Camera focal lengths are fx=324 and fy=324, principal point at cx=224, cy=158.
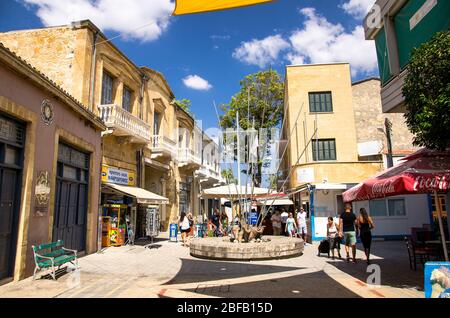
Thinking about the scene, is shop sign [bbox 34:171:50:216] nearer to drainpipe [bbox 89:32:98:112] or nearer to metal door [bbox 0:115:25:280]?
metal door [bbox 0:115:25:280]

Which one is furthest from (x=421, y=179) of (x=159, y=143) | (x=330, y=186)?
(x=159, y=143)

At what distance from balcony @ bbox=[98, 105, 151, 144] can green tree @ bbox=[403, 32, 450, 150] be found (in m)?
10.8

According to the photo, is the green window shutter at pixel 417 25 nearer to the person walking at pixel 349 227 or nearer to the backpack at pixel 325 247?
the person walking at pixel 349 227

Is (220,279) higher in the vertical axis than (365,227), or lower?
lower

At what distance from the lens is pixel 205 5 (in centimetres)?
515

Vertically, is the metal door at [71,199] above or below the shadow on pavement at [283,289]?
above

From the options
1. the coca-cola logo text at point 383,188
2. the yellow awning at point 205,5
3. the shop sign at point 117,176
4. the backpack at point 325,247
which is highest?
the yellow awning at point 205,5

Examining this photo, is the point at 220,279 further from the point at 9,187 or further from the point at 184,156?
the point at 184,156

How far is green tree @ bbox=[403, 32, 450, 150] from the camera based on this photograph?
18.1ft

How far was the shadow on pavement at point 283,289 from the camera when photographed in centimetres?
595

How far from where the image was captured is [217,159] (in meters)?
33.9

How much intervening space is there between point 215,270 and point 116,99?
9962 millimetres

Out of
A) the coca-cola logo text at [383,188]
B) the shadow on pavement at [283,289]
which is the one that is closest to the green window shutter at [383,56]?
the coca-cola logo text at [383,188]
